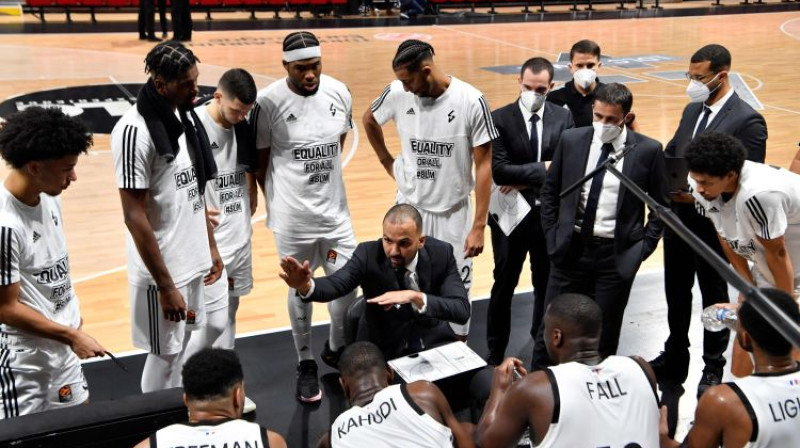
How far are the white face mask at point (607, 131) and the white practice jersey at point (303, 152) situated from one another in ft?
4.48

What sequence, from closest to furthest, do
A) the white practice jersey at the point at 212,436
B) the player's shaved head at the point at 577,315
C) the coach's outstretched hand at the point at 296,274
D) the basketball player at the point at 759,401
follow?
1. the white practice jersey at the point at 212,436
2. the basketball player at the point at 759,401
3. the player's shaved head at the point at 577,315
4. the coach's outstretched hand at the point at 296,274

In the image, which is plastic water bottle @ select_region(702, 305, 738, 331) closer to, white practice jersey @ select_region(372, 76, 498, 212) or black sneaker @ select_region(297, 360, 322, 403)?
white practice jersey @ select_region(372, 76, 498, 212)

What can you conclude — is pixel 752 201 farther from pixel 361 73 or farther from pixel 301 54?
pixel 361 73

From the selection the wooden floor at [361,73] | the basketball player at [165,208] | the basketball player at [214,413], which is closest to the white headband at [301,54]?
the basketball player at [165,208]

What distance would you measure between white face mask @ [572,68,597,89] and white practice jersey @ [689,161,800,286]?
1564mm

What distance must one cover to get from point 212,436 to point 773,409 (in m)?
1.72

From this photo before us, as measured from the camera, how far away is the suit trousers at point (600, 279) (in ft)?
14.9

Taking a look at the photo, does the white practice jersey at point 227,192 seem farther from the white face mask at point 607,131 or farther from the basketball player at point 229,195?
the white face mask at point 607,131

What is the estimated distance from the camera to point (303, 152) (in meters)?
4.74

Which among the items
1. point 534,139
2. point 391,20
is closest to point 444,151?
point 534,139

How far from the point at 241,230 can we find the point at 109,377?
3.92 feet

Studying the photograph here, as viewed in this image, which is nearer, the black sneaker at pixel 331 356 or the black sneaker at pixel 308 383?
the black sneaker at pixel 308 383

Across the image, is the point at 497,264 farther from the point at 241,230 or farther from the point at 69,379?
the point at 69,379

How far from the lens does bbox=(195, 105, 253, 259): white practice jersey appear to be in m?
4.57
